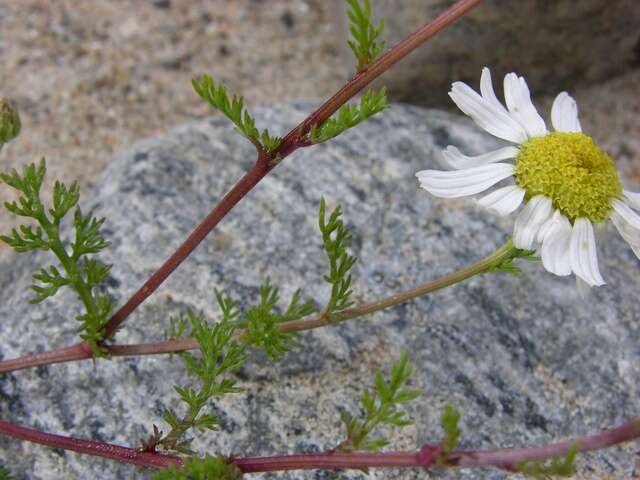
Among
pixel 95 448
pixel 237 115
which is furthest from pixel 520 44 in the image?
pixel 95 448

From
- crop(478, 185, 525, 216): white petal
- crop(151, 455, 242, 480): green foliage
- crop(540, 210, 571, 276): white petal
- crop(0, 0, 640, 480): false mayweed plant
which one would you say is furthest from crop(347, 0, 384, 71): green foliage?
crop(151, 455, 242, 480): green foliage

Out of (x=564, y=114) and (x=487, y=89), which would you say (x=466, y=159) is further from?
(x=564, y=114)

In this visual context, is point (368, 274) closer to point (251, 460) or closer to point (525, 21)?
point (251, 460)

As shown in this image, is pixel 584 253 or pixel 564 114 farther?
pixel 564 114

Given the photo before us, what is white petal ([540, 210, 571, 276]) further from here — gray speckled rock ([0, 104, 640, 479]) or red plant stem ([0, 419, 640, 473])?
gray speckled rock ([0, 104, 640, 479])

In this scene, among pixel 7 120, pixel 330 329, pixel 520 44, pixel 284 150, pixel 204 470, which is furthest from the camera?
pixel 520 44

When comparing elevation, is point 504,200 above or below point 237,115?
below
